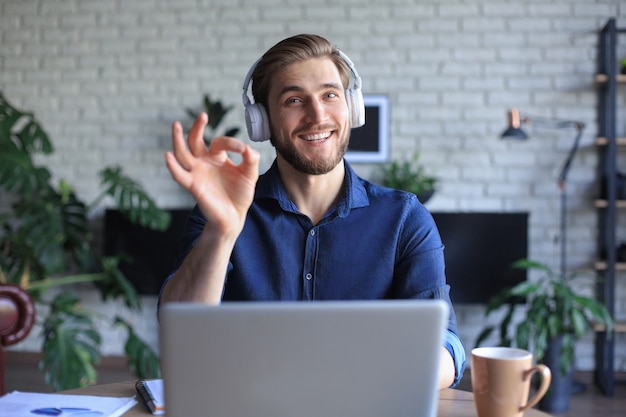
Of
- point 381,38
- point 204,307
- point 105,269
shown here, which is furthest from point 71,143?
point 204,307

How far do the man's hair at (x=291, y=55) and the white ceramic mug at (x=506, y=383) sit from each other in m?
0.92

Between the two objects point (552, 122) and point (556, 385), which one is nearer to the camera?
point (556, 385)

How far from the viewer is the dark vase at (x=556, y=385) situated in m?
3.51

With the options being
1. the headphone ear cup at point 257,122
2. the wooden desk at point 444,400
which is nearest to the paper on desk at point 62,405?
the wooden desk at point 444,400

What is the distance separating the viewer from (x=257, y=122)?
5.37ft

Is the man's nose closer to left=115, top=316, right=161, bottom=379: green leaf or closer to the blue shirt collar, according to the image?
the blue shirt collar

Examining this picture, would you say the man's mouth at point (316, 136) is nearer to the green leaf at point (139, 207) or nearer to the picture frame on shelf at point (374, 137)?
the green leaf at point (139, 207)

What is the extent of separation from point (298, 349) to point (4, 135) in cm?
312

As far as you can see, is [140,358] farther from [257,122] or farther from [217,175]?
[217,175]

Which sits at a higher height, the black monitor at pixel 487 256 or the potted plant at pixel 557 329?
the black monitor at pixel 487 256

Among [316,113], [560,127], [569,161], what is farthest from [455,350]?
[560,127]

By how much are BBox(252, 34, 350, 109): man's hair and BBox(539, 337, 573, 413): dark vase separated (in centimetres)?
240

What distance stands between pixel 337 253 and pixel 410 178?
98.5 inches

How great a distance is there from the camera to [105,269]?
13.3 ft
